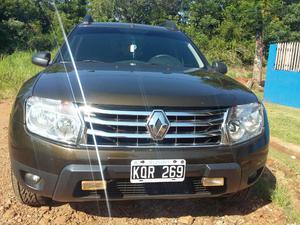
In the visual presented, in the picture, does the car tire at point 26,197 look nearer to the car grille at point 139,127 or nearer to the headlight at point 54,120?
the headlight at point 54,120

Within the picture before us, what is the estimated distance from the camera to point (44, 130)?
2.92 meters

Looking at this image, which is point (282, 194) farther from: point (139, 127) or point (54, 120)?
point (54, 120)

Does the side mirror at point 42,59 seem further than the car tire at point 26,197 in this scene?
Yes

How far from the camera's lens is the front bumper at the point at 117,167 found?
283cm

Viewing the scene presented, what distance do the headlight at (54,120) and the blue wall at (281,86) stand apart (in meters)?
11.4

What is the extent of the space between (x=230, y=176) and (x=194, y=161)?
0.32 metres

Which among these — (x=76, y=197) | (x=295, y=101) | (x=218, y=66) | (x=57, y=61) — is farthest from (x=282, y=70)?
(x=76, y=197)

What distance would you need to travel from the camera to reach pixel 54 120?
114 inches

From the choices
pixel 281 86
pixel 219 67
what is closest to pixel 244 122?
pixel 219 67

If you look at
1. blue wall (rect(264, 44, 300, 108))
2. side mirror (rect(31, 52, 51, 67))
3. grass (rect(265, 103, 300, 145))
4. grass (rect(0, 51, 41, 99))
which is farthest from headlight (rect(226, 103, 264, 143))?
blue wall (rect(264, 44, 300, 108))

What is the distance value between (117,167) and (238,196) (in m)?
1.34

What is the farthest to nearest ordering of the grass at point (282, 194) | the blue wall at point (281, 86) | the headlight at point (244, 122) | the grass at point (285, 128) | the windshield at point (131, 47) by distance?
the blue wall at point (281, 86) → the grass at point (285, 128) → the windshield at point (131, 47) → the grass at point (282, 194) → the headlight at point (244, 122)

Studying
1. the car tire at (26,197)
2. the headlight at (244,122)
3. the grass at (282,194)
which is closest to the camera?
the headlight at (244,122)

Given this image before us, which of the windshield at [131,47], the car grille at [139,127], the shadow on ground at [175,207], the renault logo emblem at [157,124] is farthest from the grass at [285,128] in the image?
the renault logo emblem at [157,124]
